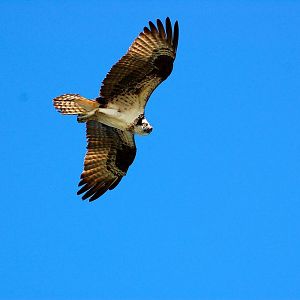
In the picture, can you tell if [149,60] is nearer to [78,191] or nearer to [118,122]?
[118,122]

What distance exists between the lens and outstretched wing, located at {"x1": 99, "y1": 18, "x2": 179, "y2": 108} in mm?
14422

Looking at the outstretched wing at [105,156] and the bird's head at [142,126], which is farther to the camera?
the outstretched wing at [105,156]

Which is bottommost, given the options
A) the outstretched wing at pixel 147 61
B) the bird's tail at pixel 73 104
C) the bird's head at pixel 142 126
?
the bird's tail at pixel 73 104

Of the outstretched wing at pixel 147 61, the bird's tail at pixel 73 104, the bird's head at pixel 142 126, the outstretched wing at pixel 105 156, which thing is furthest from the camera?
the outstretched wing at pixel 105 156

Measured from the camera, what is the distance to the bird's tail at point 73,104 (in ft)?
48.4

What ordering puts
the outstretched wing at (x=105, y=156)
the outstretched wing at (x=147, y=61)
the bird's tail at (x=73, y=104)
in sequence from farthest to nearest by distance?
the outstretched wing at (x=105, y=156) → the bird's tail at (x=73, y=104) → the outstretched wing at (x=147, y=61)

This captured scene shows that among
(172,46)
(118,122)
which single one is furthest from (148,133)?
(172,46)

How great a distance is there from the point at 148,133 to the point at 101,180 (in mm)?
1497

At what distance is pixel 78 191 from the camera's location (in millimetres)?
15555

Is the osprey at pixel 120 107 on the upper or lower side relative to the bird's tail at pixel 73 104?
upper

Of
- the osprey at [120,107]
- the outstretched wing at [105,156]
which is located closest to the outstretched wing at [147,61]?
the osprey at [120,107]

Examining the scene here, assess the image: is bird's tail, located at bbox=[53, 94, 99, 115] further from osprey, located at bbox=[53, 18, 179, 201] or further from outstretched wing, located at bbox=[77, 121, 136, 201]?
outstretched wing, located at bbox=[77, 121, 136, 201]

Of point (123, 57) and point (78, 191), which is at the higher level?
point (123, 57)

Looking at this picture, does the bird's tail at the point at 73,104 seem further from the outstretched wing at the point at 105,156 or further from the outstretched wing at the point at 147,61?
the outstretched wing at the point at 105,156
